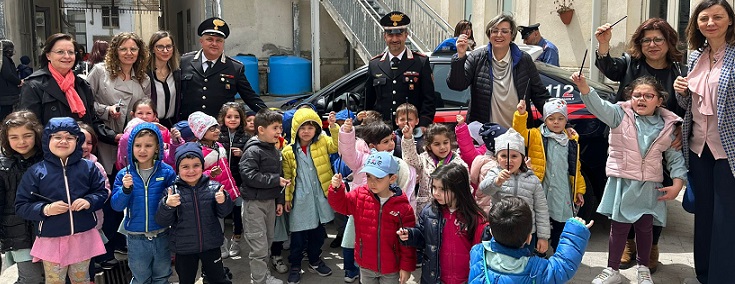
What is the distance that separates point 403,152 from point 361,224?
778 mm

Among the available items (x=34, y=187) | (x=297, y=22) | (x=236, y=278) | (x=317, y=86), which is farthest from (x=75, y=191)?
(x=297, y=22)

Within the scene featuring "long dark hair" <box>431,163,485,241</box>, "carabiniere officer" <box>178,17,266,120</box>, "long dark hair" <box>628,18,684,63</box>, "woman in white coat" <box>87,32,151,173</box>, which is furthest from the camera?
"carabiniere officer" <box>178,17,266,120</box>

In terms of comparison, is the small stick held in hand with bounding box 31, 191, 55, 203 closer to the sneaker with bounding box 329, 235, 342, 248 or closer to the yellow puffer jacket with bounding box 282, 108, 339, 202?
the yellow puffer jacket with bounding box 282, 108, 339, 202

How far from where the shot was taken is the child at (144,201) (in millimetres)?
4078

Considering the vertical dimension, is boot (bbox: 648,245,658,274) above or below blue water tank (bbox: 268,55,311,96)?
below

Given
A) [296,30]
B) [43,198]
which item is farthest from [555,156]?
[296,30]

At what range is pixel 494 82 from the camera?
200 inches

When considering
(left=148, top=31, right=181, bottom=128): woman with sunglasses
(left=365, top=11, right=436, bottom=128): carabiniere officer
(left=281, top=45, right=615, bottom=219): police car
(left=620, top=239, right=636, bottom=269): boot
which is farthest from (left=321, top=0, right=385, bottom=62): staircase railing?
(left=620, top=239, right=636, bottom=269): boot

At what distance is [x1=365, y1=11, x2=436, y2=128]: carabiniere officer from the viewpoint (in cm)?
548

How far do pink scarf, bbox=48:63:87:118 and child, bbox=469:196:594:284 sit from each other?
3.16 m

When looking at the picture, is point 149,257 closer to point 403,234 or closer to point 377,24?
point 403,234

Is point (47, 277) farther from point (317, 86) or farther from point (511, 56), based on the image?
point (317, 86)

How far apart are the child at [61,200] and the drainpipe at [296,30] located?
41.2 feet

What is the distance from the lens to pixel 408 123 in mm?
4891
